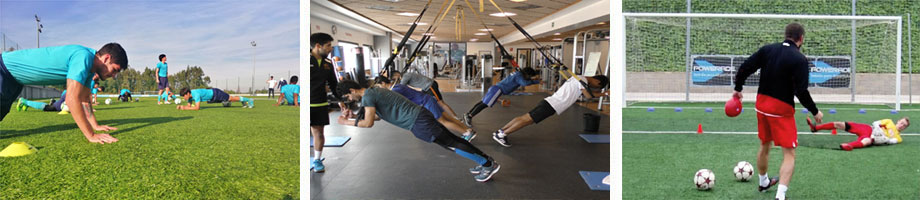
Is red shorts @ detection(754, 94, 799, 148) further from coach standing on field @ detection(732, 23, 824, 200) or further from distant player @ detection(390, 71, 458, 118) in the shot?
distant player @ detection(390, 71, 458, 118)

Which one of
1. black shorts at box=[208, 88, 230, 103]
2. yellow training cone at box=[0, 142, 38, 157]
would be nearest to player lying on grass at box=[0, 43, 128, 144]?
yellow training cone at box=[0, 142, 38, 157]

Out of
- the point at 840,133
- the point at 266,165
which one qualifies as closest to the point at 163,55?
the point at 266,165

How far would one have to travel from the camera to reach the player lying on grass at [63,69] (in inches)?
156

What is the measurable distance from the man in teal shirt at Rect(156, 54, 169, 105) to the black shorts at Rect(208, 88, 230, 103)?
776 mm

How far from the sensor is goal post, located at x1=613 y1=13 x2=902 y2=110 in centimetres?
859

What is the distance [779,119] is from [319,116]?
2261 millimetres

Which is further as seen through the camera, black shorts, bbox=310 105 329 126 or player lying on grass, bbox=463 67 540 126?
player lying on grass, bbox=463 67 540 126

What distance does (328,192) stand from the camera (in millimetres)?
2197

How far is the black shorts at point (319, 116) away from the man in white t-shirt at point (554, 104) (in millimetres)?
846

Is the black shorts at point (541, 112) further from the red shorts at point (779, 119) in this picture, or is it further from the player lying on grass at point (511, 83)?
the red shorts at point (779, 119)

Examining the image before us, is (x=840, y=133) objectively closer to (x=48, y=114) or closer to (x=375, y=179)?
(x=375, y=179)

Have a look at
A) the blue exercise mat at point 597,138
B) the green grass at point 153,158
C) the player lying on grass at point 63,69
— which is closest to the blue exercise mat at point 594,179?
the blue exercise mat at point 597,138

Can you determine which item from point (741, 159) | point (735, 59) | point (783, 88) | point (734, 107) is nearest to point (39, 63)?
point (734, 107)

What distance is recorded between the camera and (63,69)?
429cm
